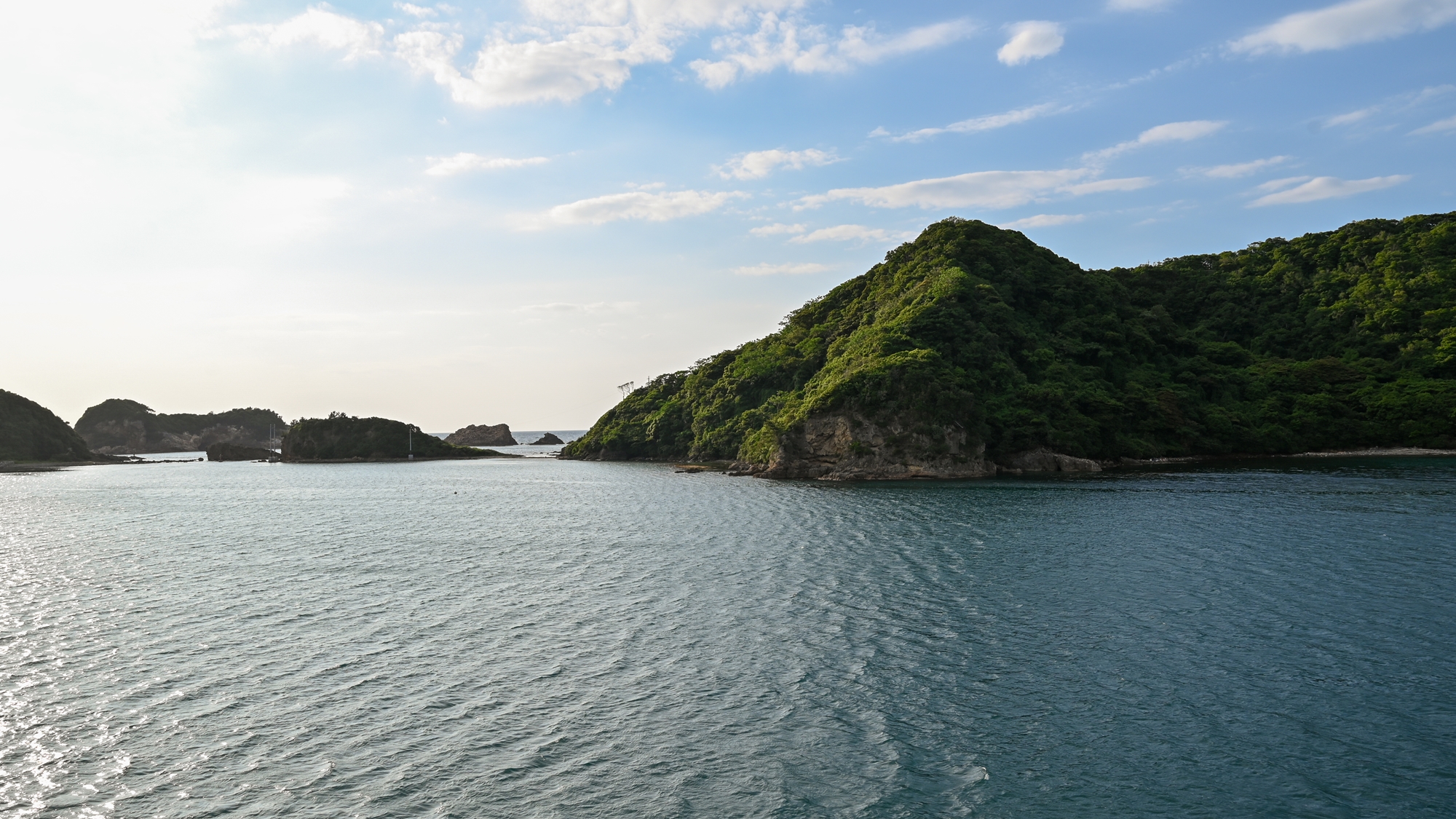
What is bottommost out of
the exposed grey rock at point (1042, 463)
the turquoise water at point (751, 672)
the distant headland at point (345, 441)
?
the turquoise water at point (751, 672)

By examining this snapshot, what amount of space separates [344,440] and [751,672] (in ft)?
641

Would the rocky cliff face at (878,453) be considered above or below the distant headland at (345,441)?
below

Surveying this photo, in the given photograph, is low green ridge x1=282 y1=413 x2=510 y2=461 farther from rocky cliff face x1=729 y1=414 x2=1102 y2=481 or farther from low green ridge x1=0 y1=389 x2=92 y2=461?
rocky cliff face x1=729 y1=414 x2=1102 y2=481

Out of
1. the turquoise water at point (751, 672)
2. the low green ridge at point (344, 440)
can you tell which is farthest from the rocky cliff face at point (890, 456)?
the low green ridge at point (344, 440)

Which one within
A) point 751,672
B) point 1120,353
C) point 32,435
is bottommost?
point 751,672

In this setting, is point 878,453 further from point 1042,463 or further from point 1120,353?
point 1120,353

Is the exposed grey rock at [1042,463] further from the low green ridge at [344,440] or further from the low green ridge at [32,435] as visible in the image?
the low green ridge at [32,435]

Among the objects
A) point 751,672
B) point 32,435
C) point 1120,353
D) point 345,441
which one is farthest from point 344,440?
point 751,672

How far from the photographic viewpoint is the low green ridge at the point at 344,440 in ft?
633

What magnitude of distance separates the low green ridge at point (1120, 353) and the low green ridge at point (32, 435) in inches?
5685

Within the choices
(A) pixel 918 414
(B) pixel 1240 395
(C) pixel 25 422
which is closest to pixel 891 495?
(A) pixel 918 414

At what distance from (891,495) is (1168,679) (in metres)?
51.6

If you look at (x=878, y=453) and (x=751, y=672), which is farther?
(x=878, y=453)

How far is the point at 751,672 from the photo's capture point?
25.6 metres
